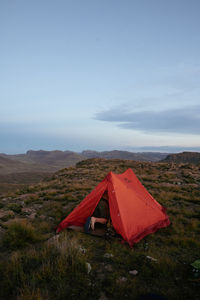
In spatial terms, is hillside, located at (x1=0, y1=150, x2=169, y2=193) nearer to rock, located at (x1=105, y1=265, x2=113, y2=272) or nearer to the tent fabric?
the tent fabric

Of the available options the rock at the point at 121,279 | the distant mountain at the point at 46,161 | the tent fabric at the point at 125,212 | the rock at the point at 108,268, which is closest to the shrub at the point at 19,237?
the tent fabric at the point at 125,212

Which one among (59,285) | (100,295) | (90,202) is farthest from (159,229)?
(59,285)

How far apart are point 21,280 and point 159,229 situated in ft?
14.9

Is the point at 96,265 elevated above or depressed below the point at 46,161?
above

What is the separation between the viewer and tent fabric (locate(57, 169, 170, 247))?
5.64m

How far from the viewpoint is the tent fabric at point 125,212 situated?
5645 mm

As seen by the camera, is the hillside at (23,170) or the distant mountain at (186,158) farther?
the distant mountain at (186,158)

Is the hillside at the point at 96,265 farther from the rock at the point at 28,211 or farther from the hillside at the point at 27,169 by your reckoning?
the hillside at the point at 27,169

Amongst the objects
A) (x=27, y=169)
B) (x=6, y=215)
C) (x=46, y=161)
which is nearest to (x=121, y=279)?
(x=6, y=215)

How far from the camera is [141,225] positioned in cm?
594

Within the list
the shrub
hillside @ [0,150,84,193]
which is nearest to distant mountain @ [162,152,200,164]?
hillside @ [0,150,84,193]

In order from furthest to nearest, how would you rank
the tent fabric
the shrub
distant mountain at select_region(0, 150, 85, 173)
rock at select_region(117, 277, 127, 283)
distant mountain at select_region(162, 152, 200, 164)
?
1. distant mountain at select_region(0, 150, 85, 173)
2. distant mountain at select_region(162, 152, 200, 164)
3. the tent fabric
4. the shrub
5. rock at select_region(117, 277, 127, 283)

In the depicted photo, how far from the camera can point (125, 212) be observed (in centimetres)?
597

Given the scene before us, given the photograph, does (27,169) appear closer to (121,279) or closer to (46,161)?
(46,161)
